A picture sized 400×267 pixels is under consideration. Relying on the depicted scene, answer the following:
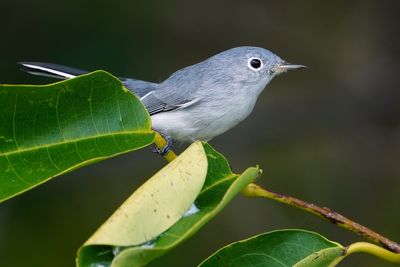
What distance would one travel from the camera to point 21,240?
391cm

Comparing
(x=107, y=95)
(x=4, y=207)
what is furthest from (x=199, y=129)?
(x=4, y=207)

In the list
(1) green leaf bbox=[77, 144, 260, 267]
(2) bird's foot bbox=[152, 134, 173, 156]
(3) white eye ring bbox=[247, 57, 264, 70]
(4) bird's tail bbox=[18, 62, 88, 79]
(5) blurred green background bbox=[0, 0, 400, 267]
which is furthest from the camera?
(5) blurred green background bbox=[0, 0, 400, 267]

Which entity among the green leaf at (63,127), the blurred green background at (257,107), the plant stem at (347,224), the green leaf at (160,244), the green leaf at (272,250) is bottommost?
the blurred green background at (257,107)

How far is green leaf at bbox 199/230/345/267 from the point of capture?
153 centimetres

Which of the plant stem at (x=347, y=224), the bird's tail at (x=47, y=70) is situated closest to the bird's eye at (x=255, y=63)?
the bird's tail at (x=47, y=70)

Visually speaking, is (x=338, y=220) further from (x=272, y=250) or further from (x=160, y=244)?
(x=160, y=244)

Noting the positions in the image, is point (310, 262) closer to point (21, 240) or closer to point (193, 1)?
point (21, 240)

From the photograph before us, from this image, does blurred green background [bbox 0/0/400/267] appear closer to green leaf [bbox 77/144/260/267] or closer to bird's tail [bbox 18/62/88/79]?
bird's tail [bbox 18/62/88/79]

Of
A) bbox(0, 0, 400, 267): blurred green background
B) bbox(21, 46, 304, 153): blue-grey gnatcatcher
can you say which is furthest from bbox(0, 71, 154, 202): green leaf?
bbox(0, 0, 400, 267): blurred green background

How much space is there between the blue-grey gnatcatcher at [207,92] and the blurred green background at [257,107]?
140 centimetres

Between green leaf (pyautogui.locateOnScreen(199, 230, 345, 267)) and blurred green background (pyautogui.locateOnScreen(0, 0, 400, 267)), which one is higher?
green leaf (pyautogui.locateOnScreen(199, 230, 345, 267))

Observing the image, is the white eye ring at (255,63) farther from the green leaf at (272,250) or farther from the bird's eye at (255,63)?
the green leaf at (272,250)

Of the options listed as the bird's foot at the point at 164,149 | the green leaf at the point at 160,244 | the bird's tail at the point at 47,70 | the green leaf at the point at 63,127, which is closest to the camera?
the green leaf at the point at 160,244

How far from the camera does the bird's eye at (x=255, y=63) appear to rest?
2.73m
